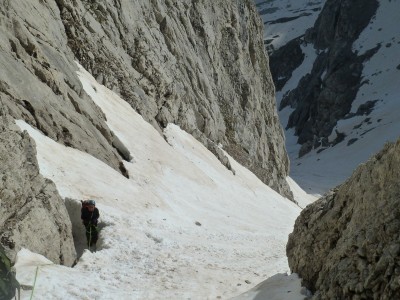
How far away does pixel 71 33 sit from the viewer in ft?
96.1

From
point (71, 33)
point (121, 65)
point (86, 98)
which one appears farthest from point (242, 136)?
point (86, 98)

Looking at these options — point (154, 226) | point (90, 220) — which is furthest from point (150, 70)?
point (90, 220)

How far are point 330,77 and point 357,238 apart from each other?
4818 inches

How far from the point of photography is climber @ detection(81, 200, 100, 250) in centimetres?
1403

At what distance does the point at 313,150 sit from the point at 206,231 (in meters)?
97.2

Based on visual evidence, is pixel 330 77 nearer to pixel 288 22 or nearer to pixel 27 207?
pixel 288 22

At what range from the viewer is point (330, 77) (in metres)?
125

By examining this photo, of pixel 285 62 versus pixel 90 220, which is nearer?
pixel 90 220

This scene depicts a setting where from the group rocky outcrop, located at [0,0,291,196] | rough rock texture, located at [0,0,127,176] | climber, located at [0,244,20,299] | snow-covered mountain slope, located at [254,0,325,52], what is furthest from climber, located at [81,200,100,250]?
snow-covered mountain slope, located at [254,0,325,52]

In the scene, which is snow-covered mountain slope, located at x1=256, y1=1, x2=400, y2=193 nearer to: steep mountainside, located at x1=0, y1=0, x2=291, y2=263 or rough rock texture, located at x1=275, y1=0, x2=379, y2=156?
rough rock texture, located at x1=275, y1=0, x2=379, y2=156

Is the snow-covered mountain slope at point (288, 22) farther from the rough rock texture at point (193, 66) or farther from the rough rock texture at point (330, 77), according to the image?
the rough rock texture at point (193, 66)

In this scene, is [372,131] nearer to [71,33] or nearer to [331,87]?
[331,87]

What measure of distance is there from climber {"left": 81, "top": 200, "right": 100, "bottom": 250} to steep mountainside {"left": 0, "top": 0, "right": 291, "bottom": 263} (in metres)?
0.65

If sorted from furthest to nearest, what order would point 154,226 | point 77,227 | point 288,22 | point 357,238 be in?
point 288,22 < point 154,226 < point 77,227 < point 357,238
